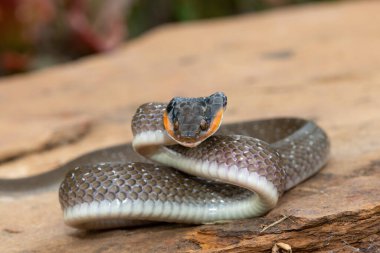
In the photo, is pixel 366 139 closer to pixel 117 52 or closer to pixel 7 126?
pixel 7 126

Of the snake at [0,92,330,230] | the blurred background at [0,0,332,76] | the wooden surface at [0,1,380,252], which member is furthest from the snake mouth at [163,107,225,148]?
the blurred background at [0,0,332,76]

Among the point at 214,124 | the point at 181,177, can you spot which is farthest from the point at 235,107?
the point at 214,124

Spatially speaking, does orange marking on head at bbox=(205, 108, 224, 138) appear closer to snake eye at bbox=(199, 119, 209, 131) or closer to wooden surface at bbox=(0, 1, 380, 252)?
snake eye at bbox=(199, 119, 209, 131)

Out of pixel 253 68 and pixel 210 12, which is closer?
pixel 253 68

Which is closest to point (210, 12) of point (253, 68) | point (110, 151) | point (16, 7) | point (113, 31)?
point (113, 31)

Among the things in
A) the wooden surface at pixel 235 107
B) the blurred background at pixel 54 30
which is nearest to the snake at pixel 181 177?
the wooden surface at pixel 235 107

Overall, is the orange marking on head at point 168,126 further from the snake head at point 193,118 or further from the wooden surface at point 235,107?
the wooden surface at point 235,107

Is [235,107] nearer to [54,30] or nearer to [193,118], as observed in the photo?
[193,118]

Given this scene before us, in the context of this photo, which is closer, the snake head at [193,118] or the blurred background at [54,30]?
the snake head at [193,118]
